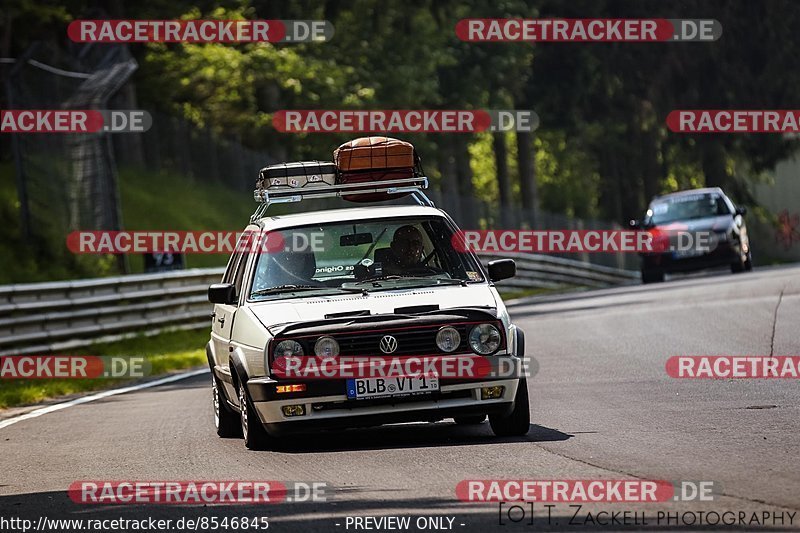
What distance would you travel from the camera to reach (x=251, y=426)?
33.8ft

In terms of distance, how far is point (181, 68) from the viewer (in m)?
42.6

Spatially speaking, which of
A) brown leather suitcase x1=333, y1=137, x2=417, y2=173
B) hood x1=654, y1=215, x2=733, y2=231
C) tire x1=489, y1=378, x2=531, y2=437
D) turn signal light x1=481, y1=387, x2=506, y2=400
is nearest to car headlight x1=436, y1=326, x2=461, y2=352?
turn signal light x1=481, y1=387, x2=506, y2=400

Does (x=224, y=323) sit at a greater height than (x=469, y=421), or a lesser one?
greater

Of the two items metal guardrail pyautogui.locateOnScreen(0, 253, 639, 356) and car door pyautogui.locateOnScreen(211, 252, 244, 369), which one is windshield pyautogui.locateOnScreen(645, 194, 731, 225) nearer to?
metal guardrail pyautogui.locateOnScreen(0, 253, 639, 356)

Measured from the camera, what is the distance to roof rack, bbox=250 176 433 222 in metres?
12.0

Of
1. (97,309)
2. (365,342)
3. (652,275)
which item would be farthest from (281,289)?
(652,275)

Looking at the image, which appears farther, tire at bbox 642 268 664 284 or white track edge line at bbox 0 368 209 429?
tire at bbox 642 268 664 284

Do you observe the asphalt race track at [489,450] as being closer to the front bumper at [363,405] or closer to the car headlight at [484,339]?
the front bumper at [363,405]

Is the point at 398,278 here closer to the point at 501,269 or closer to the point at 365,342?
the point at 501,269

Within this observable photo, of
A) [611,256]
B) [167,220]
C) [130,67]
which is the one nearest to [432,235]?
[130,67]

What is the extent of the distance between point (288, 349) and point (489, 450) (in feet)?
4.54

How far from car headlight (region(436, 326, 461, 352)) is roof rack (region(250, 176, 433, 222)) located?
219 centimetres

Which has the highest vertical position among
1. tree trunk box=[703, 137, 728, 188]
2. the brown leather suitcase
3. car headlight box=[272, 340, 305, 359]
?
tree trunk box=[703, 137, 728, 188]

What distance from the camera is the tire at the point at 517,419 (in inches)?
400
